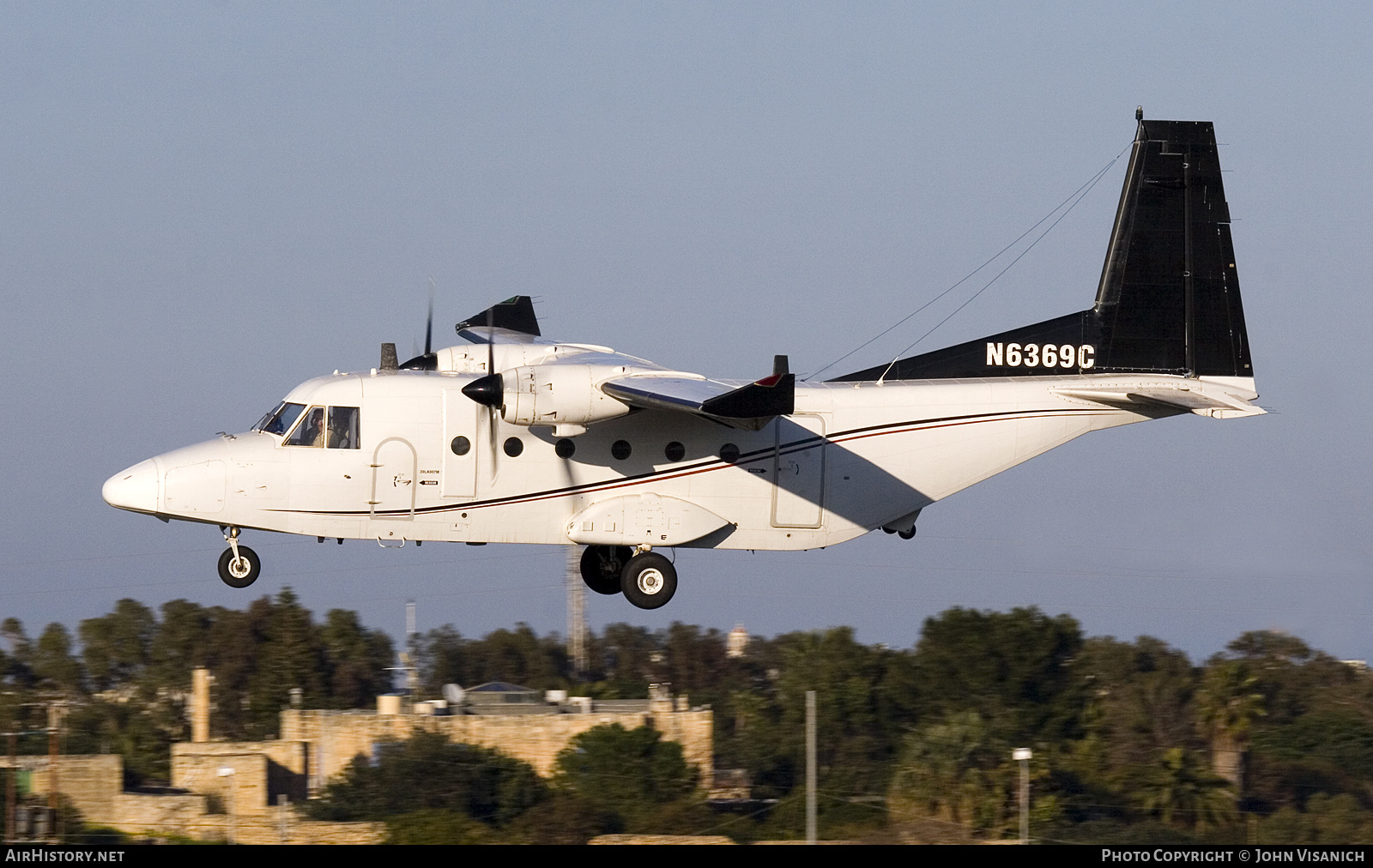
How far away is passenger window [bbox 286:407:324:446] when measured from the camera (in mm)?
15609

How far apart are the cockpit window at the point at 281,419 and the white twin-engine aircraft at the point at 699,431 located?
3 cm

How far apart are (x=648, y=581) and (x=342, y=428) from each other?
352 centimetres

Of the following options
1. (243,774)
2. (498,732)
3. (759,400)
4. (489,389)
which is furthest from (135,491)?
(498,732)

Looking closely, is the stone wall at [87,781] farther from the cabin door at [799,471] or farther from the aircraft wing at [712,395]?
the aircraft wing at [712,395]

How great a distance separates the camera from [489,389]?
1488cm

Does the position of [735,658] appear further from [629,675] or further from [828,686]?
[828,686]

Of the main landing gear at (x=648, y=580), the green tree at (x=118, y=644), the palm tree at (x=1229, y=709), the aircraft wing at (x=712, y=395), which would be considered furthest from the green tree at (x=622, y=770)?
the green tree at (x=118, y=644)

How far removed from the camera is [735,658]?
5156 cm

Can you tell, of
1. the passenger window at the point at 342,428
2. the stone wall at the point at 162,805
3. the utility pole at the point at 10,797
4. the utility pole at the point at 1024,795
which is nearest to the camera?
the passenger window at the point at 342,428

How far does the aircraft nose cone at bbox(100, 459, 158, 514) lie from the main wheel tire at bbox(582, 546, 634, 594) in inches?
181

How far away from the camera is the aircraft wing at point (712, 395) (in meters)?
13.5
